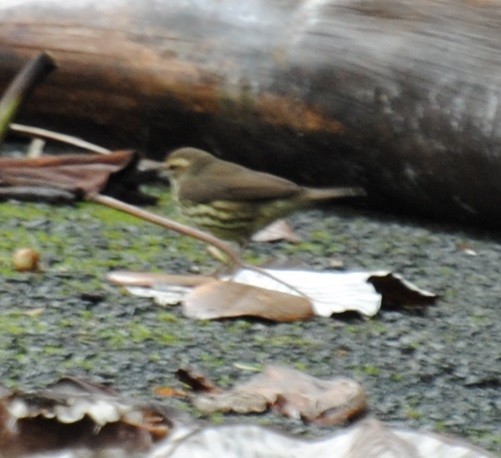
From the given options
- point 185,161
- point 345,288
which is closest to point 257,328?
point 345,288

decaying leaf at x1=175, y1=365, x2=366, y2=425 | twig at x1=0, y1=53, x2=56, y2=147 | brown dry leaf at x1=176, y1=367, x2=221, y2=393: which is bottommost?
brown dry leaf at x1=176, y1=367, x2=221, y2=393

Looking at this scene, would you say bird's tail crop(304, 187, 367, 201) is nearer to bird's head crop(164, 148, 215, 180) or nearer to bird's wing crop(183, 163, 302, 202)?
bird's wing crop(183, 163, 302, 202)

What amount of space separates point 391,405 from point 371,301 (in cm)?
75

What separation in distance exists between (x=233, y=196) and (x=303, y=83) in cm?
58

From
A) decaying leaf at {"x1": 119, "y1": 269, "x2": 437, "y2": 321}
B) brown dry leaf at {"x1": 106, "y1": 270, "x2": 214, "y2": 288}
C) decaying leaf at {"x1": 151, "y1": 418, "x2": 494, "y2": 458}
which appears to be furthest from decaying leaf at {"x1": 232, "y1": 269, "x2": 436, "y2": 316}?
decaying leaf at {"x1": 151, "y1": 418, "x2": 494, "y2": 458}

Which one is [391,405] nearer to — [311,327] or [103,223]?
[311,327]

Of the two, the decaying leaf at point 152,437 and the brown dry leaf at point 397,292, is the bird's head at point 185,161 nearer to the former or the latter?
the brown dry leaf at point 397,292

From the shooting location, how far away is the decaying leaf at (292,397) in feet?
9.17

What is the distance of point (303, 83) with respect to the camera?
198 inches

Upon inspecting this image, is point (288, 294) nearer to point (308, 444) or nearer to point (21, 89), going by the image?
point (21, 89)

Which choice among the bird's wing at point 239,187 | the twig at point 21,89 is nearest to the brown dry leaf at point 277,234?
the bird's wing at point 239,187

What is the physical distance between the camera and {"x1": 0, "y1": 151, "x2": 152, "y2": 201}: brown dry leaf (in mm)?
4930

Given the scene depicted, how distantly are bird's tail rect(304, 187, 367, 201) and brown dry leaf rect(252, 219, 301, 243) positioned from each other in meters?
0.17

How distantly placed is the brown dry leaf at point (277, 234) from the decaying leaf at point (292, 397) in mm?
1850
